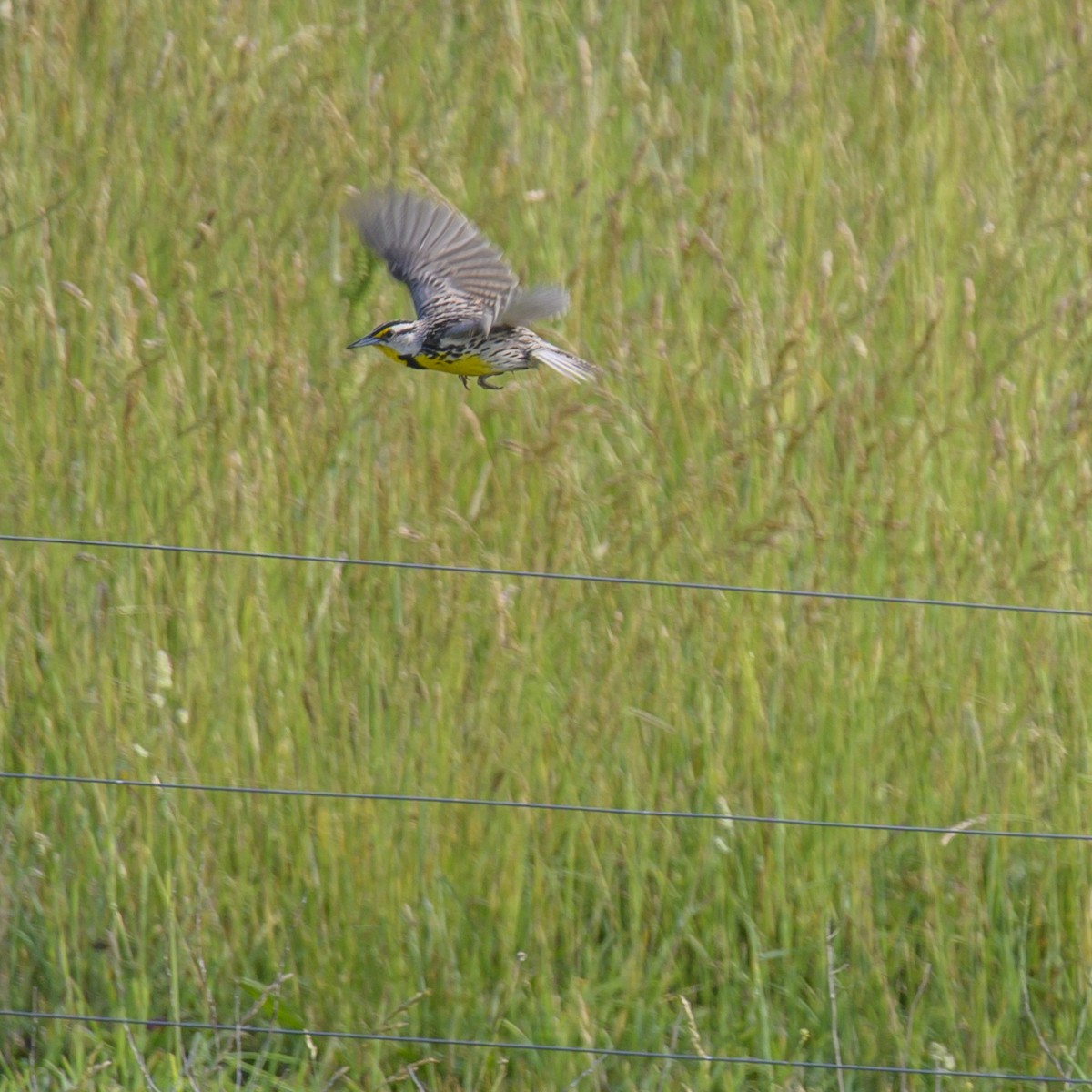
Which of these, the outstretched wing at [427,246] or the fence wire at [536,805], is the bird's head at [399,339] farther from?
the fence wire at [536,805]

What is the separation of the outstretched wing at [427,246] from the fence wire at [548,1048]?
1.18 m

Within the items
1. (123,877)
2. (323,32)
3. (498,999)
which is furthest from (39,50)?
(498,999)

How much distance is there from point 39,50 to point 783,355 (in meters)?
1.91

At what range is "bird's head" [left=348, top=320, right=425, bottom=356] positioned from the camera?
2277mm

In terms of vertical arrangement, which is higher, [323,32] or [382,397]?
[323,32]

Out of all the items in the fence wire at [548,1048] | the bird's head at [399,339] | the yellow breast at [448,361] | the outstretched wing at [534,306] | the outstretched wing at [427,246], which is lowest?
the fence wire at [548,1048]

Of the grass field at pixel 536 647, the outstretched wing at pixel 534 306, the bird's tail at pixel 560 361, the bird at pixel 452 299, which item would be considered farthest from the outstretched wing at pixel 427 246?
the outstretched wing at pixel 534 306

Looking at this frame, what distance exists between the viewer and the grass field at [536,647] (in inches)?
95.3

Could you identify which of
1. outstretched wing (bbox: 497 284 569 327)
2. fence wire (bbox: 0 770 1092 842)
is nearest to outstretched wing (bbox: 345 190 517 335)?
outstretched wing (bbox: 497 284 569 327)

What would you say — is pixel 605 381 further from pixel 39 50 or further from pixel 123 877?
pixel 39 50

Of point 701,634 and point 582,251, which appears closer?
point 701,634

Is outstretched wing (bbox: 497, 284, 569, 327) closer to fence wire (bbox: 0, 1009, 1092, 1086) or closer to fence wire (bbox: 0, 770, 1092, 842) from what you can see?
fence wire (bbox: 0, 770, 1092, 842)

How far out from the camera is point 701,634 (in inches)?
103

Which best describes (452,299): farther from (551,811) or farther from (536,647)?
(551,811)
